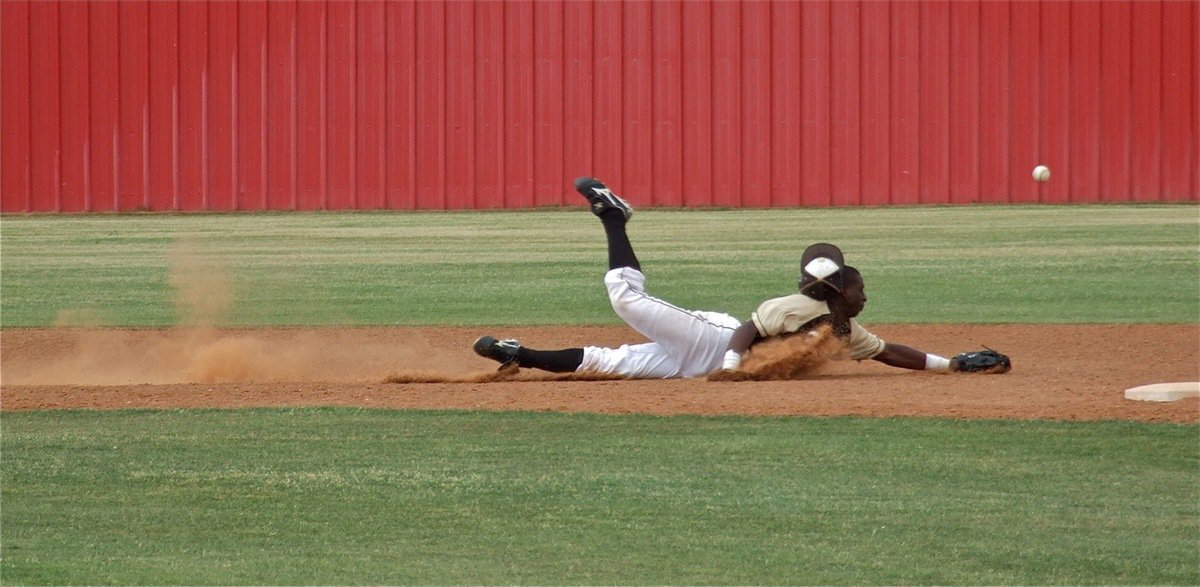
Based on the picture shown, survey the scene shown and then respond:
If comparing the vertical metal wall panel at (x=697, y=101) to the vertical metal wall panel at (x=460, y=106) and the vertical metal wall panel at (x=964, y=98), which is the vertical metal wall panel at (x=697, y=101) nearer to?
the vertical metal wall panel at (x=460, y=106)

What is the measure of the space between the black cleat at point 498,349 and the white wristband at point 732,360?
1231mm

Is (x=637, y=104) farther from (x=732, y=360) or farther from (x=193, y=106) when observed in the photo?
(x=732, y=360)

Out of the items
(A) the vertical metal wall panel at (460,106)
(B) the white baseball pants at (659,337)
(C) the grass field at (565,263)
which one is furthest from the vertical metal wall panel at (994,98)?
(B) the white baseball pants at (659,337)

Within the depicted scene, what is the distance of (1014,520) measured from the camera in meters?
5.70

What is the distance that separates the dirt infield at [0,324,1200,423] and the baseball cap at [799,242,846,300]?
0.54 m

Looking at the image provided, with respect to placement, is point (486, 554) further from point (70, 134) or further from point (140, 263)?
point (70, 134)

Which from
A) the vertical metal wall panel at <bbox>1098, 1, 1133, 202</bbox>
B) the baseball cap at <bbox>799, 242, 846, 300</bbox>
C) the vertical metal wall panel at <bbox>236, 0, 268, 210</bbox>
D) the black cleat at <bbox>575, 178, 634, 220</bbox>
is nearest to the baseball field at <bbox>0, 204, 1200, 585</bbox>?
the baseball cap at <bbox>799, 242, 846, 300</bbox>

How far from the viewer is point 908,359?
9.52 metres

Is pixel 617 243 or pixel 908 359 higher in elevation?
pixel 617 243

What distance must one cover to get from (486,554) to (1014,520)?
6.25 ft

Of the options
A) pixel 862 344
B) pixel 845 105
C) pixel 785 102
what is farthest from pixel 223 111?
pixel 862 344

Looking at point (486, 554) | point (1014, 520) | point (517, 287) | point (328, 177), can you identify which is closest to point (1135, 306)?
point (517, 287)

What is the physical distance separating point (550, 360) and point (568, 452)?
245cm

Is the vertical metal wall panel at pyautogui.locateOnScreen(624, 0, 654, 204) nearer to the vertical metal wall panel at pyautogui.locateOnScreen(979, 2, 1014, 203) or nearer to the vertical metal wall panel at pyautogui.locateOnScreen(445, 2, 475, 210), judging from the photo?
the vertical metal wall panel at pyautogui.locateOnScreen(445, 2, 475, 210)
